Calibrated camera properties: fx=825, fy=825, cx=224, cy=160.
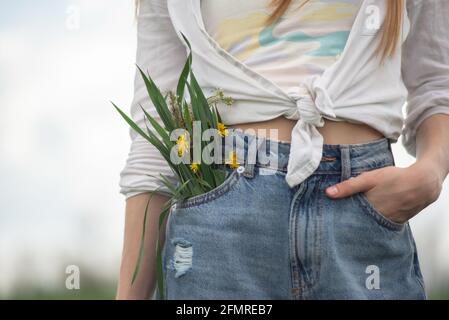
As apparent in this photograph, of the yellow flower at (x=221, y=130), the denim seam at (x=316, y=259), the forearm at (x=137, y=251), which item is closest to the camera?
the denim seam at (x=316, y=259)

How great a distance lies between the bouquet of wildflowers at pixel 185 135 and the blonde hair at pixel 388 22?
19cm

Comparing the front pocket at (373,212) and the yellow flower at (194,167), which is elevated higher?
the yellow flower at (194,167)

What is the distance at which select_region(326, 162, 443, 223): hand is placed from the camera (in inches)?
58.8

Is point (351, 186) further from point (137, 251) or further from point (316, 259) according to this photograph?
point (137, 251)

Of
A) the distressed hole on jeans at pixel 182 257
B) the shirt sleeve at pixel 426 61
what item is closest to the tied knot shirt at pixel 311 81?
the shirt sleeve at pixel 426 61

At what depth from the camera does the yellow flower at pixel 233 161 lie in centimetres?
151

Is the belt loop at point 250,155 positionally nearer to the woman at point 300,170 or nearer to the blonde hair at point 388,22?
the woman at point 300,170

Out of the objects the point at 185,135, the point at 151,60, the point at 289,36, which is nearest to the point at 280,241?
the point at 185,135

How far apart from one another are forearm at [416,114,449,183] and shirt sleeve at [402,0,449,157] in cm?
2

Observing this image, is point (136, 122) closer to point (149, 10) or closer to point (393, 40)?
point (149, 10)

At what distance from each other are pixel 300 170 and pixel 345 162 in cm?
10

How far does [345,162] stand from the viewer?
1521 mm

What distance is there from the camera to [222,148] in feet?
5.08
